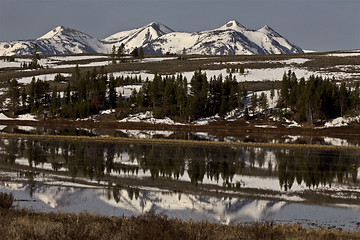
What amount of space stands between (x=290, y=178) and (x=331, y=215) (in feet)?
31.0

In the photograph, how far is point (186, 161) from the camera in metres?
35.0

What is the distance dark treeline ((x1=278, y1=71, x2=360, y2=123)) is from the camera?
296 feet

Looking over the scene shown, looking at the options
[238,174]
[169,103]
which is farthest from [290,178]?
[169,103]

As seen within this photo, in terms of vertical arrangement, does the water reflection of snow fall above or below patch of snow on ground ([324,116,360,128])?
above

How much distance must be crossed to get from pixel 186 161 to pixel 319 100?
6155 centimetres

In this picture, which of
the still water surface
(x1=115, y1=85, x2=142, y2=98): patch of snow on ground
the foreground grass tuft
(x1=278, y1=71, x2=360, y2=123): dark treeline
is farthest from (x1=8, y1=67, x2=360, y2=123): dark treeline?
the foreground grass tuft

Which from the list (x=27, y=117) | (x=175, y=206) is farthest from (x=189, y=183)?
(x=27, y=117)

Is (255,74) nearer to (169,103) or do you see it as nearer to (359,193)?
(169,103)

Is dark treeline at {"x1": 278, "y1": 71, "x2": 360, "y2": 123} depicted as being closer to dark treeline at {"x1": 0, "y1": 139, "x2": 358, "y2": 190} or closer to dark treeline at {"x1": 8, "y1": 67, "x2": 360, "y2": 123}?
dark treeline at {"x1": 8, "y1": 67, "x2": 360, "y2": 123}

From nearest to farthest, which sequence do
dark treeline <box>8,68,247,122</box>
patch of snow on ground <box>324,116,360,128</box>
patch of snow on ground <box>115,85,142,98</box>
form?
patch of snow on ground <box>324,116,360,128</box>
dark treeline <box>8,68,247,122</box>
patch of snow on ground <box>115,85,142,98</box>

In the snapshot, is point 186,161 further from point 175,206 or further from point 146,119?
point 146,119

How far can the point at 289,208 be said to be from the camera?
2012 cm

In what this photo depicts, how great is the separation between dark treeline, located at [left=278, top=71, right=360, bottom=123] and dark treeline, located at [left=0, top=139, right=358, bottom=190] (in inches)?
1785

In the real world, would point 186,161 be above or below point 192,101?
below
